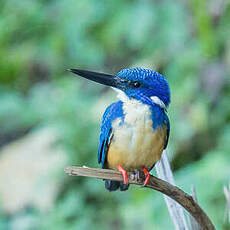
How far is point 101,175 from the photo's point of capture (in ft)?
6.28

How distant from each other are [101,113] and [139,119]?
241 centimetres

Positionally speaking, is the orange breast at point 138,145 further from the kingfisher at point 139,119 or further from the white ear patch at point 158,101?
the white ear patch at point 158,101

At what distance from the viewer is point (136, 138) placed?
2414 mm

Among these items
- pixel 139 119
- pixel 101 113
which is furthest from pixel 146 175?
pixel 101 113

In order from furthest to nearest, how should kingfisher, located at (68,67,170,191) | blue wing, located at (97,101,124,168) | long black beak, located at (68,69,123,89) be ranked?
blue wing, located at (97,101,124,168), kingfisher, located at (68,67,170,191), long black beak, located at (68,69,123,89)

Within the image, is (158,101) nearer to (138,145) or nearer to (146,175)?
(138,145)

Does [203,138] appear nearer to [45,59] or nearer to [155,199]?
[155,199]

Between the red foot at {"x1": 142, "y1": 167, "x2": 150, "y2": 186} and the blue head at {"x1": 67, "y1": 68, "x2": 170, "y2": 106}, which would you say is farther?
the blue head at {"x1": 67, "y1": 68, "x2": 170, "y2": 106}

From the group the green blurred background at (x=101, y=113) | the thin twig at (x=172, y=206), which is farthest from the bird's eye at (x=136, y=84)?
the green blurred background at (x=101, y=113)

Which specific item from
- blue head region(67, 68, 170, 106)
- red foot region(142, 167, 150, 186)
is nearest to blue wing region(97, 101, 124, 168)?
blue head region(67, 68, 170, 106)

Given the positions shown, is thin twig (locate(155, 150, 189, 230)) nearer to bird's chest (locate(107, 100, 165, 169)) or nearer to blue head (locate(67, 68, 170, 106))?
bird's chest (locate(107, 100, 165, 169))

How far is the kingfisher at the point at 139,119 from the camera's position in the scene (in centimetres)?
239

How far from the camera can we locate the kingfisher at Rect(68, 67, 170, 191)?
A: 2389 mm

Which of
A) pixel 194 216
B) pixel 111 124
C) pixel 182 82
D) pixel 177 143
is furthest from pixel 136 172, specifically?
pixel 182 82
